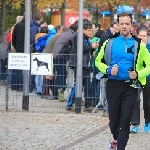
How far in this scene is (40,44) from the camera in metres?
17.2

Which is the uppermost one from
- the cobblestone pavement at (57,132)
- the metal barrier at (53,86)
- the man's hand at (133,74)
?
the man's hand at (133,74)

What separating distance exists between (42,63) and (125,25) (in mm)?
5426

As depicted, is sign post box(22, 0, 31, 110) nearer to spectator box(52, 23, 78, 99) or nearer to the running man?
spectator box(52, 23, 78, 99)

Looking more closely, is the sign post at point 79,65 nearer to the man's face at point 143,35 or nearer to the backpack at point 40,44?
the man's face at point 143,35

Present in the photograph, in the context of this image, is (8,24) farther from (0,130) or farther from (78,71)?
(0,130)

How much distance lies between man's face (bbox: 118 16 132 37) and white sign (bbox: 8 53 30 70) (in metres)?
5.36

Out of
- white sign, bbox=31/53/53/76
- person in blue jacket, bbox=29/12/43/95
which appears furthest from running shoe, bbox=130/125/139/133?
person in blue jacket, bbox=29/12/43/95

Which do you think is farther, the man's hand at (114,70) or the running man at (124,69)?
the running man at (124,69)

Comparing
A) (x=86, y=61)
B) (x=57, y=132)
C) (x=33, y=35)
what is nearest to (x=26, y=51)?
(x=86, y=61)

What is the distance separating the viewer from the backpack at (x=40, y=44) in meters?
17.2

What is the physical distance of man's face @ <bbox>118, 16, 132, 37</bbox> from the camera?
27.9ft

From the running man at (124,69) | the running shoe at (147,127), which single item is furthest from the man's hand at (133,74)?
the running shoe at (147,127)

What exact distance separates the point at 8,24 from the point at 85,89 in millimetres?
21370

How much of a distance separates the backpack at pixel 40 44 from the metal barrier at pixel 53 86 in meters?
2.08
